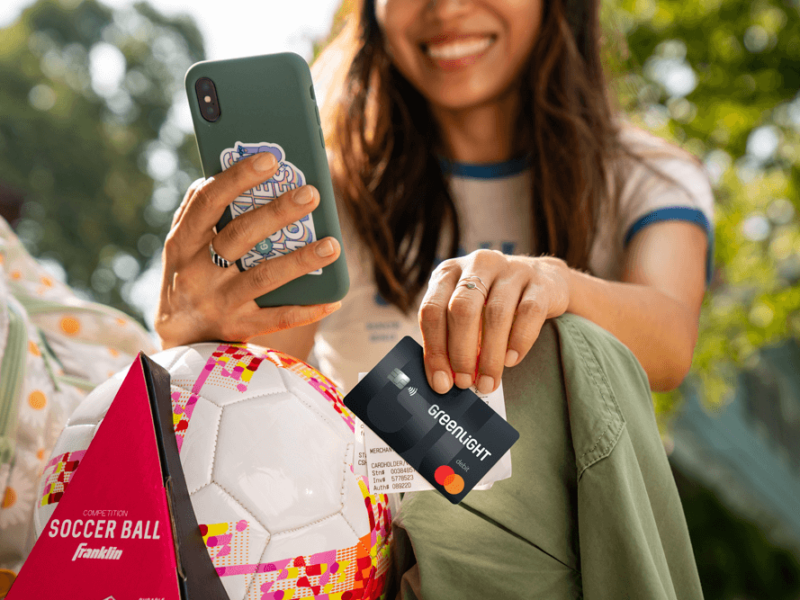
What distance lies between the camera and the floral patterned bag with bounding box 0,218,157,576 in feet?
3.85

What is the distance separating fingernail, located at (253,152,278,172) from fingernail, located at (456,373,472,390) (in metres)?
0.44

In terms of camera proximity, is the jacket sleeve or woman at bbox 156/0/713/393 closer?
the jacket sleeve

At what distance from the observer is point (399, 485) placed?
825 millimetres

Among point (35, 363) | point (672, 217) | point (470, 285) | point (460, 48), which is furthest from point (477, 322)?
point (460, 48)

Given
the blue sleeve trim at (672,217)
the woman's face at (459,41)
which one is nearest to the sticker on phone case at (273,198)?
Result: the woman's face at (459,41)

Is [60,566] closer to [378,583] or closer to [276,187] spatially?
[378,583]

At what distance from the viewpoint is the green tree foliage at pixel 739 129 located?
14.4 feet

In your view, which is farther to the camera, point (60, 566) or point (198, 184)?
point (198, 184)

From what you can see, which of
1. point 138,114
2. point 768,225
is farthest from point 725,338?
point 138,114

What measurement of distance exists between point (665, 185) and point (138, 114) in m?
9.68

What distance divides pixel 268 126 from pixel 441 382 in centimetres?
51

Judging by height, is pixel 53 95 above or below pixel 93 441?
below

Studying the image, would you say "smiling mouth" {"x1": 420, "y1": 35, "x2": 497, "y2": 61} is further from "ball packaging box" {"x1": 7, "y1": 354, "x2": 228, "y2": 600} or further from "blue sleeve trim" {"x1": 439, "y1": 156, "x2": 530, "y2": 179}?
"ball packaging box" {"x1": 7, "y1": 354, "x2": 228, "y2": 600}

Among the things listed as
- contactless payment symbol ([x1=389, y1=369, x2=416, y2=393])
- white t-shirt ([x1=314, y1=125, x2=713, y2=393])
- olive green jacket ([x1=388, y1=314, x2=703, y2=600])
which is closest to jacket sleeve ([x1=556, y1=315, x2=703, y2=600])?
olive green jacket ([x1=388, y1=314, x2=703, y2=600])
